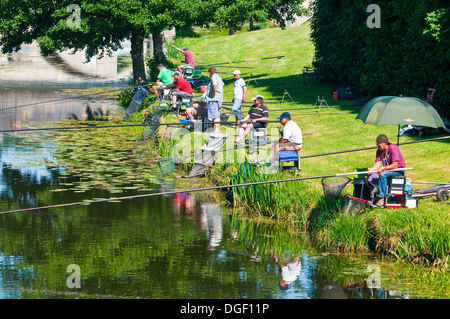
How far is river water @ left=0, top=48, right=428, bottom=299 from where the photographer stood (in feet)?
34.4

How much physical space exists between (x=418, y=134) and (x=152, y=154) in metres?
7.42

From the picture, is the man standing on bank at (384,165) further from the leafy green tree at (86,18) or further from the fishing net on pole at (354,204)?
the leafy green tree at (86,18)

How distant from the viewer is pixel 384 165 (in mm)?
13109

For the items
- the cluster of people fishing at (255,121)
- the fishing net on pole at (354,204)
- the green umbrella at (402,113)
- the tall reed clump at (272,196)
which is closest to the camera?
the fishing net on pole at (354,204)

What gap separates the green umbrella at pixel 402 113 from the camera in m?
13.4

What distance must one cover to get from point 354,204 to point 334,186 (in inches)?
18.4

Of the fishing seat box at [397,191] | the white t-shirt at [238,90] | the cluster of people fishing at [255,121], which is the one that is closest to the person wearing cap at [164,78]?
the cluster of people fishing at [255,121]

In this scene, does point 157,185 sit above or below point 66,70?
below

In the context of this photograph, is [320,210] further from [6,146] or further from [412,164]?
[6,146]

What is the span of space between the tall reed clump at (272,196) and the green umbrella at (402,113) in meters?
1.87

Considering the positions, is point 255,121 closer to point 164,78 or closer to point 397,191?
point 397,191

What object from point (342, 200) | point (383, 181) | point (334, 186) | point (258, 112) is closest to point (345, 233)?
point (342, 200)
